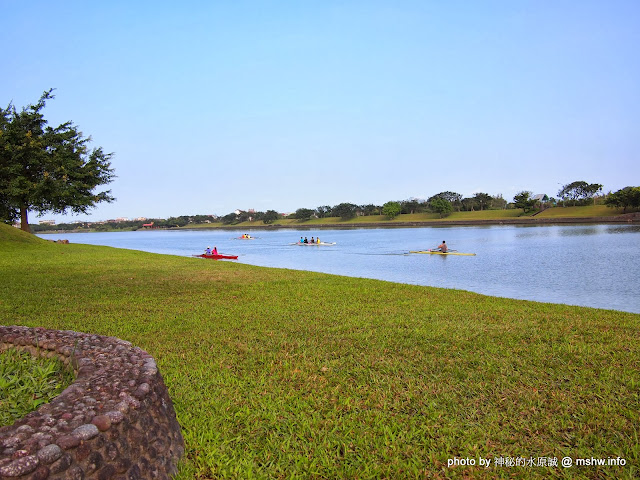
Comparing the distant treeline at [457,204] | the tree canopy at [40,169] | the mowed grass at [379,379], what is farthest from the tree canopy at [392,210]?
the mowed grass at [379,379]

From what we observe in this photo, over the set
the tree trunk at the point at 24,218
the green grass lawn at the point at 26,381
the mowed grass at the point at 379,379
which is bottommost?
the mowed grass at the point at 379,379

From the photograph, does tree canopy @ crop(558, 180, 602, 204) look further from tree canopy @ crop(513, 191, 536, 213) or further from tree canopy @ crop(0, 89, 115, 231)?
tree canopy @ crop(0, 89, 115, 231)

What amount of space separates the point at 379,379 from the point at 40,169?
31.3m

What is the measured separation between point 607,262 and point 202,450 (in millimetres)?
25671

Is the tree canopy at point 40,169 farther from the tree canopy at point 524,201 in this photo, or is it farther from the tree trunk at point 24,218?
the tree canopy at point 524,201

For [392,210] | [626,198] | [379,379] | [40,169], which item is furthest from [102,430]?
[392,210]

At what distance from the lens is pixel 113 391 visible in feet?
9.56

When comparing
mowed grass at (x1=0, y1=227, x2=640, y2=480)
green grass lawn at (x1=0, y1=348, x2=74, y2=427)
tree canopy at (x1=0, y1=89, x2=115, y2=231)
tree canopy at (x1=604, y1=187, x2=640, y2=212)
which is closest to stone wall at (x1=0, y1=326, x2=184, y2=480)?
green grass lawn at (x1=0, y1=348, x2=74, y2=427)

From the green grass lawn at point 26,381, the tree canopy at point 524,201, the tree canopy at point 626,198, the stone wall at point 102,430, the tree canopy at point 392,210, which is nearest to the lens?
the stone wall at point 102,430

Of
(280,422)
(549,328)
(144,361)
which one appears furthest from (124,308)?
(549,328)

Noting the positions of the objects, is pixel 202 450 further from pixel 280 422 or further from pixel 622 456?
pixel 622 456

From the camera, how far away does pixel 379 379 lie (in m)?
4.48

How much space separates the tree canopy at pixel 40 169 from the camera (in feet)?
87.2

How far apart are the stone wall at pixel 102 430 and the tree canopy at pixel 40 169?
2824 cm
